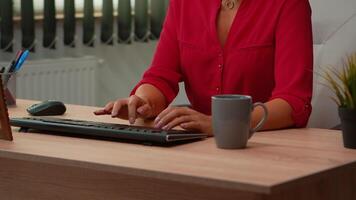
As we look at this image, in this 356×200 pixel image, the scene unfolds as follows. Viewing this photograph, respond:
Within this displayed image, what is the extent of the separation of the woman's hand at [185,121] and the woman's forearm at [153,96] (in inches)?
12.3

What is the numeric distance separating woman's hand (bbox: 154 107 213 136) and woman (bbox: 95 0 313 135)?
19 cm

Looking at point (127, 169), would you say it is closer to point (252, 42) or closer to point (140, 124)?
point (140, 124)

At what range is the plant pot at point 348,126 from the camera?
1.54m

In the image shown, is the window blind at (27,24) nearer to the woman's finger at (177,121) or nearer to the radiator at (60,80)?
the radiator at (60,80)

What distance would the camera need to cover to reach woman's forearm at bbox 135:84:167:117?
6.56 ft

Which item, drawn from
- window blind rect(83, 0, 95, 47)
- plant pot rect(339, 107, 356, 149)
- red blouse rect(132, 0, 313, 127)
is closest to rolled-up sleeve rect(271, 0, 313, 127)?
red blouse rect(132, 0, 313, 127)

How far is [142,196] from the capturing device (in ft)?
4.73

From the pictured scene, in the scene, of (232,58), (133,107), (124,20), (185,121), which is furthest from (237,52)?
(124,20)

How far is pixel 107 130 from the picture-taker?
1.61 metres

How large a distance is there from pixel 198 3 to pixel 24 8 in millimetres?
1451

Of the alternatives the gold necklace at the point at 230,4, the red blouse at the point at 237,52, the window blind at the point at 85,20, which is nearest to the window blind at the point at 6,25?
the window blind at the point at 85,20

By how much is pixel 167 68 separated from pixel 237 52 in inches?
8.1

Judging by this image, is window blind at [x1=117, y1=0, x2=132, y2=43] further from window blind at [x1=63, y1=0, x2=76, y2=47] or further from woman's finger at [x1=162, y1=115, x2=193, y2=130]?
woman's finger at [x1=162, y1=115, x2=193, y2=130]

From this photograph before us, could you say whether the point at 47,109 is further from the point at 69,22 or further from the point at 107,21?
the point at 107,21
